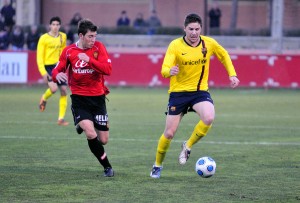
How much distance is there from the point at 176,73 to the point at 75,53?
1433 mm

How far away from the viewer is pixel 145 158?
42.6 ft

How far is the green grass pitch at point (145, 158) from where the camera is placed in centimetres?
977

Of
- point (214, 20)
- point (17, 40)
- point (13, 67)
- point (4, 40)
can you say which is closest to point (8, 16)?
point (17, 40)

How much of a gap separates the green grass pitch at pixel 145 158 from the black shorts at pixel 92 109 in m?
0.67

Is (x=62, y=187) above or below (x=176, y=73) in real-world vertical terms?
below

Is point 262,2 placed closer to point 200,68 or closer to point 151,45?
point 151,45

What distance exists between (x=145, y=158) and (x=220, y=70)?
52.9ft

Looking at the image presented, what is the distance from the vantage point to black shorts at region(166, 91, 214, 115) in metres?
11.2

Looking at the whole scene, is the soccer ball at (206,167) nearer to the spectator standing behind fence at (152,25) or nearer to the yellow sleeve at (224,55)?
the yellow sleeve at (224,55)

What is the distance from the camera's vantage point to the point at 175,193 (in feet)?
32.1

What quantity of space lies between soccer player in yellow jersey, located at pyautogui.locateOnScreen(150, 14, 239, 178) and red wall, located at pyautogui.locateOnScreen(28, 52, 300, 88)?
17329 mm

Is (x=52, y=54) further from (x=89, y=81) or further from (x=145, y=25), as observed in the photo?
(x=145, y=25)

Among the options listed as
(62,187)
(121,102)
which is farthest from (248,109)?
(62,187)

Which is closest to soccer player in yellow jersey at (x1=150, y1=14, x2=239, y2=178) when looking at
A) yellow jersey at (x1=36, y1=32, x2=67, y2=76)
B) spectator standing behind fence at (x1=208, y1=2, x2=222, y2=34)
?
yellow jersey at (x1=36, y1=32, x2=67, y2=76)
